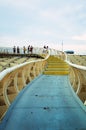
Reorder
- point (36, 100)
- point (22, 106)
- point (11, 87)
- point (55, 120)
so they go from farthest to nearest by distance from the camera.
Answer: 1. point (11, 87)
2. point (36, 100)
3. point (22, 106)
4. point (55, 120)

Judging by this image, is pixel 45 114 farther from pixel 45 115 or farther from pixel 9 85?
pixel 9 85

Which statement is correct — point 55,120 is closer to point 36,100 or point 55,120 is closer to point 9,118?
point 9,118

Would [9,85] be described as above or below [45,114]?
above

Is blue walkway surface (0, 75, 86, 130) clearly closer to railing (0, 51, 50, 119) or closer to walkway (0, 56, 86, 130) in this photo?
walkway (0, 56, 86, 130)

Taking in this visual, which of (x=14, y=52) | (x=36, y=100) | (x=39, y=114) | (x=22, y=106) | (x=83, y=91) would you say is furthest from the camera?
(x=14, y=52)

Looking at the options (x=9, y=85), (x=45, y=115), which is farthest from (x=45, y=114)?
(x=9, y=85)

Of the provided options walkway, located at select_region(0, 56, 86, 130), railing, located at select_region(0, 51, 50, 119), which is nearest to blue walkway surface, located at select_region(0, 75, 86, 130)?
walkway, located at select_region(0, 56, 86, 130)

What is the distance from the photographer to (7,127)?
417 centimetres

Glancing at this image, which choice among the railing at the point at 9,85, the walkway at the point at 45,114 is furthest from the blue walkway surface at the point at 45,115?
the railing at the point at 9,85

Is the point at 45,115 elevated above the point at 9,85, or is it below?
below

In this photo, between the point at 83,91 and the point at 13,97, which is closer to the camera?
the point at 13,97

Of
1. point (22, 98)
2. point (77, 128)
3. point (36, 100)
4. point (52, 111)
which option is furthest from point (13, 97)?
point (77, 128)

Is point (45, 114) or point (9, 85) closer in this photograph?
point (45, 114)

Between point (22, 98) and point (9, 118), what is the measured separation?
1950 millimetres
